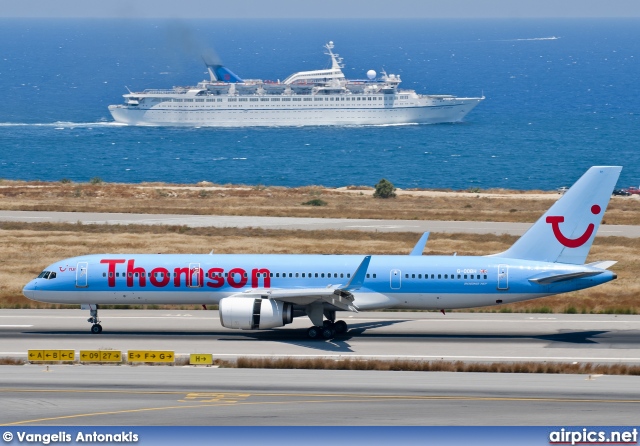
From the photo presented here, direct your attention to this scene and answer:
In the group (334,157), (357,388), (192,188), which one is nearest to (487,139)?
(334,157)

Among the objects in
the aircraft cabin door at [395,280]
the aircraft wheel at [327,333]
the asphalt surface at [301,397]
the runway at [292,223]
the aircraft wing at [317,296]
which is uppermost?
the runway at [292,223]

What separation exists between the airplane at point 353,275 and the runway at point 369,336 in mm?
1450

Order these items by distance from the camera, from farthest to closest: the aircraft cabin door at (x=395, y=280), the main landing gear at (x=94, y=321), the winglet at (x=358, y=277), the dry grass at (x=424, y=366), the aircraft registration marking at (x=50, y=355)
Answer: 1. the main landing gear at (x=94, y=321)
2. the aircraft cabin door at (x=395, y=280)
3. the winglet at (x=358, y=277)
4. the aircraft registration marking at (x=50, y=355)
5. the dry grass at (x=424, y=366)

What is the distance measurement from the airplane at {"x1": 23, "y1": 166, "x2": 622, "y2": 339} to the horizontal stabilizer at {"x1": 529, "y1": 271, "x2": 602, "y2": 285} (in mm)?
46

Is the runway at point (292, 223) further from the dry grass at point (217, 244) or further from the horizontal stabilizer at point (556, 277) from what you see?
the horizontal stabilizer at point (556, 277)

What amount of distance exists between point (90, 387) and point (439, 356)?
14.8 m

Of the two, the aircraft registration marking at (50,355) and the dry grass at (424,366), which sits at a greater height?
the aircraft registration marking at (50,355)

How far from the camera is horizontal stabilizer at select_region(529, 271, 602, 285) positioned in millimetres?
43781

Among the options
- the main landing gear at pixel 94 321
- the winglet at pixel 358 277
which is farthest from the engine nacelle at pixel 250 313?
the main landing gear at pixel 94 321

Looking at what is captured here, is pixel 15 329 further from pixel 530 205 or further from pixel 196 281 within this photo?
pixel 530 205

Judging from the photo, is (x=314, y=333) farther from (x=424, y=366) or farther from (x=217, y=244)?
(x=217, y=244)

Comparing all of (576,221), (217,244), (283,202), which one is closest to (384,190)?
(283,202)

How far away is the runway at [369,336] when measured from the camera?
1668 inches

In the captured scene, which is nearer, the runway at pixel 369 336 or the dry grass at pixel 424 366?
the dry grass at pixel 424 366
